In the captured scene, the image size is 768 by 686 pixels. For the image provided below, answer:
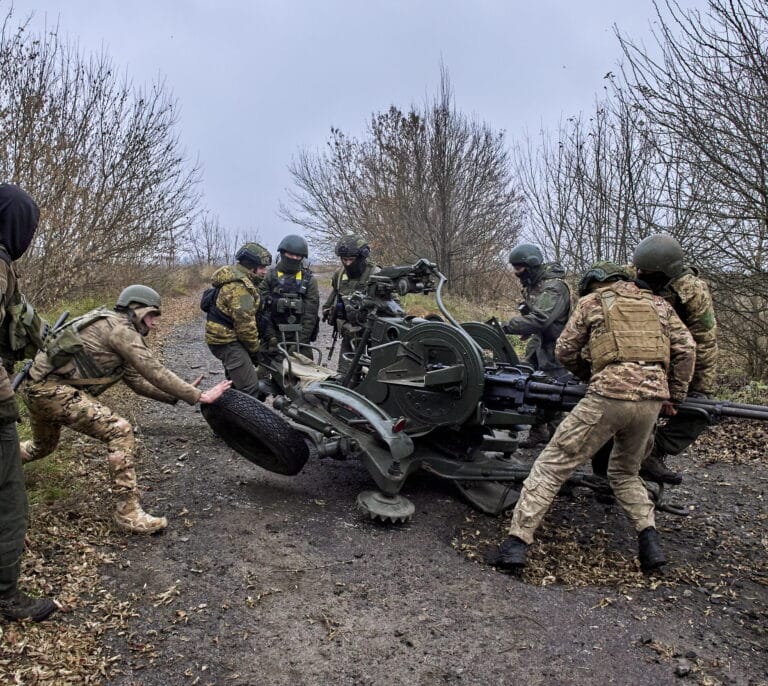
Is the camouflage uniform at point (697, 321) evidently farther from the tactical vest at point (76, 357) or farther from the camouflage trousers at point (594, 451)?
the tactical vest at point (76, 357)

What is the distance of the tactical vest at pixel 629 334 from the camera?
3809 mm

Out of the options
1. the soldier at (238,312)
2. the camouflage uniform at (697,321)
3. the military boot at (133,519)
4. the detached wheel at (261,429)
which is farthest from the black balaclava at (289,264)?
the camouflage uniform at (697,321)

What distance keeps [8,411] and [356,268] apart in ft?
15.3

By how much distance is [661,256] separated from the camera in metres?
4.23

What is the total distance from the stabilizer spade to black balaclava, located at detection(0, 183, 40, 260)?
2733 millimetres

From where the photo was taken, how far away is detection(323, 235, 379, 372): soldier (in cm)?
672

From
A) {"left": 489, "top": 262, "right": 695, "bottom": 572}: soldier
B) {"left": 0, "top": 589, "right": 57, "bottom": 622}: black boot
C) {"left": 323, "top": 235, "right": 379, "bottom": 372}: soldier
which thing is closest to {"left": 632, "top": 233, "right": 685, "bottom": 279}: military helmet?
{"left": 489, "top": 262, "right": 695, "bottom": 572}: soldier

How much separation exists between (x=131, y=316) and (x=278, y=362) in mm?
2354

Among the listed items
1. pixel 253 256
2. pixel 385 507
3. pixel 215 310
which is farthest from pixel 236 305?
pixel 385 507

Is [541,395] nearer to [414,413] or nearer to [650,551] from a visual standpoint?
[414,413]

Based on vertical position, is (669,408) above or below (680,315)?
below

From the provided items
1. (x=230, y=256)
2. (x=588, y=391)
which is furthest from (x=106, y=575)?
(x=230, y=256)

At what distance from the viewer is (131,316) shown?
13.8 ft

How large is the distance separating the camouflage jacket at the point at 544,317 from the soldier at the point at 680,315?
1.78 metres
